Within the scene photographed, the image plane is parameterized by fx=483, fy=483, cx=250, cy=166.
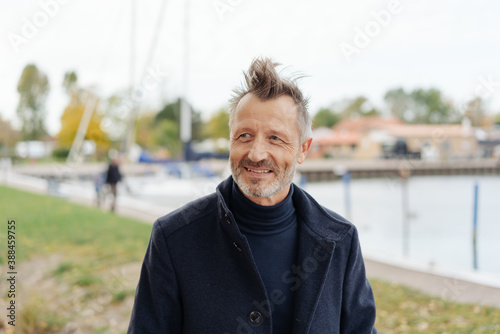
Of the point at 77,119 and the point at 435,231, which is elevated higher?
the point at 77,119

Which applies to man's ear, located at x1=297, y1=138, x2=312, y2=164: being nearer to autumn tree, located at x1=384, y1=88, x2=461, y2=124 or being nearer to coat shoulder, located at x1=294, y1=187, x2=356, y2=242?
coat shoulder, located at x1=294, y1=187, x2=356, y2=242

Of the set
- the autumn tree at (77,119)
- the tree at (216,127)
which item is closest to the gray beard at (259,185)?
the autumn tree at (77,119)

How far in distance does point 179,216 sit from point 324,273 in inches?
20.1

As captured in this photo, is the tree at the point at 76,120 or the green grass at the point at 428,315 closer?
the green grass at the point at 428,315

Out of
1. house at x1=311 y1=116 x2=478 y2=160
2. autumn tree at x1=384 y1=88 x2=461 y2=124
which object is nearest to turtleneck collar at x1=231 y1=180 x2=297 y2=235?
house at x1=311 y1=116 x2=478 y2=160

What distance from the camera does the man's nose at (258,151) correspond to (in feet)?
5.04

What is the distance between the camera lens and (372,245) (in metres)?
10.5

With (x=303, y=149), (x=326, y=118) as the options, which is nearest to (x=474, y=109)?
(x=303, y=149)

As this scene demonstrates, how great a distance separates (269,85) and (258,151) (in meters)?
0.21

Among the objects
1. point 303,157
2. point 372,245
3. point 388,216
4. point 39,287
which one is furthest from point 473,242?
point 303,157

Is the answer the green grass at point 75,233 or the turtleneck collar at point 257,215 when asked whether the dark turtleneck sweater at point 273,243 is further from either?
the green grass at point 75,233

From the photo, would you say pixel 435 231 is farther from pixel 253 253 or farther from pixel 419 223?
pixel 253 253

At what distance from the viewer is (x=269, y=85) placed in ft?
5.05

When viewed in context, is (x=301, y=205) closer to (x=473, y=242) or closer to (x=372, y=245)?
(x=372, y=245)
